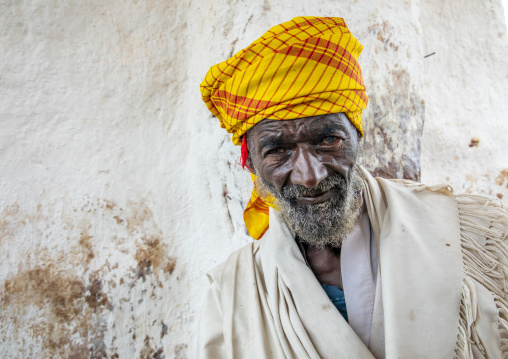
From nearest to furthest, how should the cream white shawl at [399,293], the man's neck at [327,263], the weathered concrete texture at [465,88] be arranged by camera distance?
1. the cream white shawl at [399,293]
2. the man's neck at [327,263]
3. the weathered concrete texture at [465,88]

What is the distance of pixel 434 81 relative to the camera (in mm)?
2213

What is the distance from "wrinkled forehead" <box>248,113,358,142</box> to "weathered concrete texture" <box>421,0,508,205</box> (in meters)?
1.17

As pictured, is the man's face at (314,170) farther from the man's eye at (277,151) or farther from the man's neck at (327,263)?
the man's neck at (327,263)

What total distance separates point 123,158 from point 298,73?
1.09 metres

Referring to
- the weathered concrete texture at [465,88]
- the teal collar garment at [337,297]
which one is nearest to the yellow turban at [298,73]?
the teal collar garment at [337,297]

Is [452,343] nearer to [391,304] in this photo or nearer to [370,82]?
[391,304]

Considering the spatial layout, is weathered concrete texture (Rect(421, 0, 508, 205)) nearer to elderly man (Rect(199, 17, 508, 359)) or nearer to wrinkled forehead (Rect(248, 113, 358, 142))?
elderly man (Rect(199, 17, 508, 359))

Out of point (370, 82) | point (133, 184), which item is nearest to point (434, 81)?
point (370, 82)

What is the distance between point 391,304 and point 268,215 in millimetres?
669

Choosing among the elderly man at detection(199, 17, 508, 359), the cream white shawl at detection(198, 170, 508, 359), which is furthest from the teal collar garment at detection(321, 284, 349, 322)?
the cream white shawl at detection(198, 170, 508, 359)

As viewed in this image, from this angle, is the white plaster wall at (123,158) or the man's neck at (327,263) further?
the white plaster wall at (123,158)

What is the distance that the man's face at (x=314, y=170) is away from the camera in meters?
1.22

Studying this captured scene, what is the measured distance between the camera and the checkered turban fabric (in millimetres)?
1202

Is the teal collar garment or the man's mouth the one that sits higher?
the man's mouth
